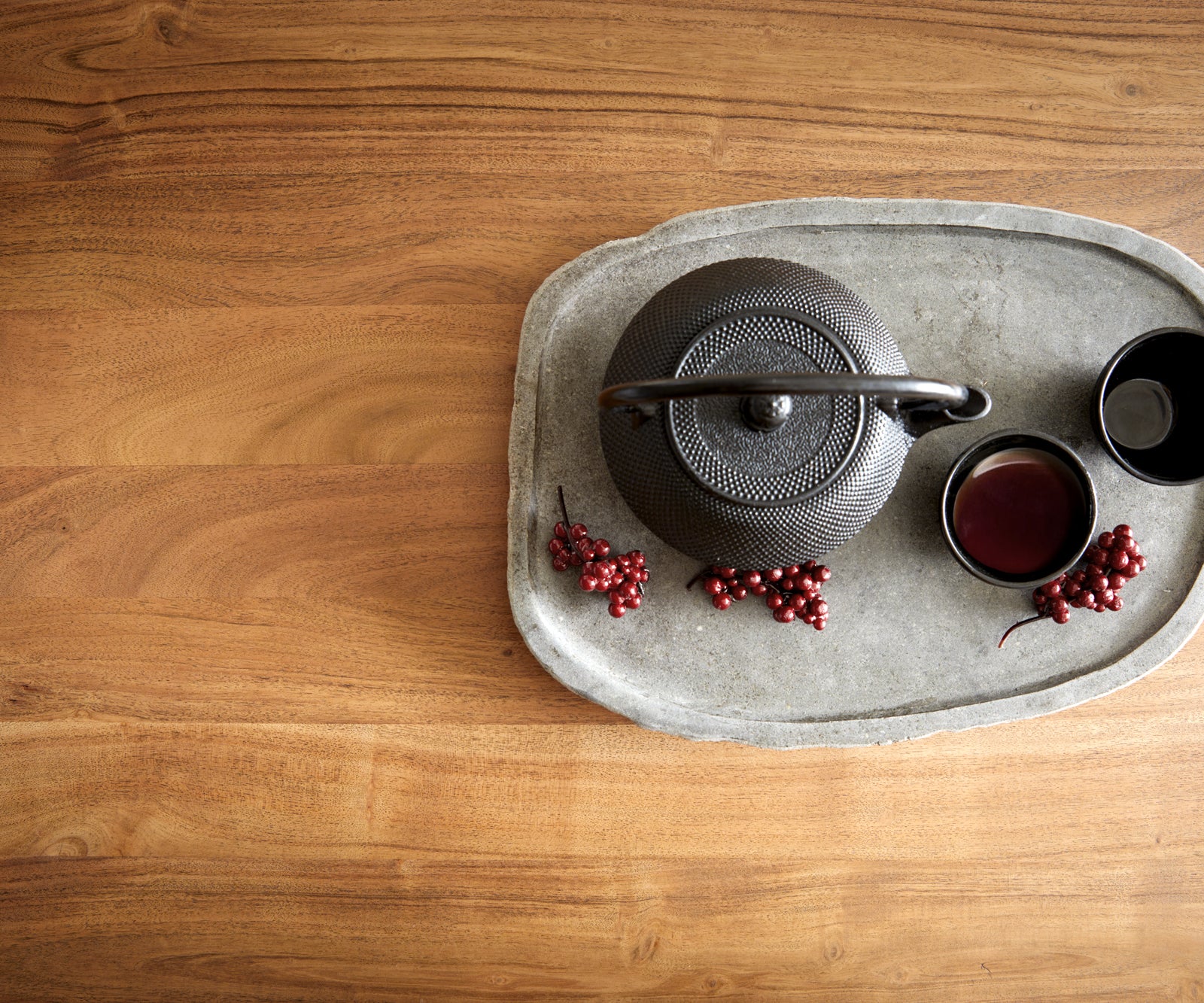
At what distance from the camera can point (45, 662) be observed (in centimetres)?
84

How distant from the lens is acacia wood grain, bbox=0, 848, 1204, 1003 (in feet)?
2.76

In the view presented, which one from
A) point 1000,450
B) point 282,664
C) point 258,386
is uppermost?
point 1000,450

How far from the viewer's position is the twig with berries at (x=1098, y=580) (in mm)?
740

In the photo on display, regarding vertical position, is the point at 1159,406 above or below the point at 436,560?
above

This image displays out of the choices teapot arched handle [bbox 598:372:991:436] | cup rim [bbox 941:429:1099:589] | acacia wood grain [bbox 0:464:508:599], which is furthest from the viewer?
acacia wood grain [bbox 0:464:508:599]

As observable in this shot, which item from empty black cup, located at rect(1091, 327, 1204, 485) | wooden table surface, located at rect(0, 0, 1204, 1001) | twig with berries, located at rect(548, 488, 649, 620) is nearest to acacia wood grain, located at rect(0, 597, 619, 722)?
wooden table surface, located at rect(0, 0, 1204, 1001)

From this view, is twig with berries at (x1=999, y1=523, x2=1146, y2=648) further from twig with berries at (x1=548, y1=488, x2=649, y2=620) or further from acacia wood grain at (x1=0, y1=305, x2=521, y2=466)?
acacia wood grain at (x1=0, y1=305, x2=521, y2=466)

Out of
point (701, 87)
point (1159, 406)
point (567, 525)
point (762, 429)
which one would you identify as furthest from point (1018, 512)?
point (701, 87)

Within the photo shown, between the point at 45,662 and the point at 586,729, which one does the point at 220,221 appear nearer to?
the point at 45,662

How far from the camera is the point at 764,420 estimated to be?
573 mm

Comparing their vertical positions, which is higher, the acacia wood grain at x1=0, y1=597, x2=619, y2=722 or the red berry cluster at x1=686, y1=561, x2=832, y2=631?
the red berry cluster at x1=686, y1=561, x2=832, y2=631

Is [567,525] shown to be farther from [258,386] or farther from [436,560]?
[258,386]

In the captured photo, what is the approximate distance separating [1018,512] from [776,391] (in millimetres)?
372

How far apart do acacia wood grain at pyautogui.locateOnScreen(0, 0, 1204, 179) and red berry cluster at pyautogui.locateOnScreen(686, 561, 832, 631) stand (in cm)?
43
